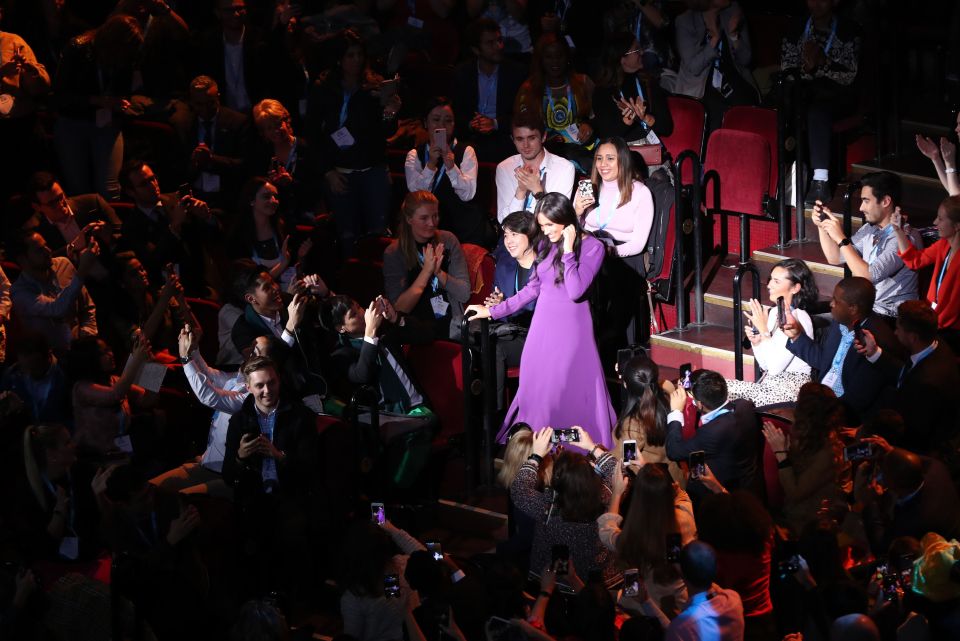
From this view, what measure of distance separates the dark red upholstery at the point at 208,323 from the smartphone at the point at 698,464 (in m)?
2.84

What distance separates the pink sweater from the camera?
7262mm

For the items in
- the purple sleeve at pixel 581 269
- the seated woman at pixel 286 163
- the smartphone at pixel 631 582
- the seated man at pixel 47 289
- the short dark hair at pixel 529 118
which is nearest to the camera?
the smartphone at pixel 631 582

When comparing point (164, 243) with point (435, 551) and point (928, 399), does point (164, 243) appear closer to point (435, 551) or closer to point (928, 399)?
point (435, 551)

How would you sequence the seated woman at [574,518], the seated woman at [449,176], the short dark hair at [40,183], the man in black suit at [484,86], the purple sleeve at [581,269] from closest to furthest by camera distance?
the seated woman at [574,518] < the purple sleeve at [581,269] < the short dark hair at [40,183] < the seated woman at [449,176] < the man in black suit at [484,86]

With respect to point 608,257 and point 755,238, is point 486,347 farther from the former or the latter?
point 755,238

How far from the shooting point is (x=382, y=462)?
6.48m

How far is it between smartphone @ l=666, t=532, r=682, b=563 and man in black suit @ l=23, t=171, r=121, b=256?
3729 millimetres

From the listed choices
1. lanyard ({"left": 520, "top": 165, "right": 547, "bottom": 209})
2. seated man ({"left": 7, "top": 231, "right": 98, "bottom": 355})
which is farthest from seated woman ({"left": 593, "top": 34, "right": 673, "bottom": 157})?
seated man ({"left": 7, "top": 231, "right": 98, "bottom": 355})

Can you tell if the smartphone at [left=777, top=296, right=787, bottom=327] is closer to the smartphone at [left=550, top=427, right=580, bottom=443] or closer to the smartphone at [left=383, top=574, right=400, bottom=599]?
the smartphone at [left=550, top=427, right=580, bottom=443]

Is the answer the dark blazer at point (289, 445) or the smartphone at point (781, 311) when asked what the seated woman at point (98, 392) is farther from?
the smartphone at point (781, 311)

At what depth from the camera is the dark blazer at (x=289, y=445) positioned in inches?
239

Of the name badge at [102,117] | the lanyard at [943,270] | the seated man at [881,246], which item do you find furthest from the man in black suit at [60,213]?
the lanyard at [943,270]

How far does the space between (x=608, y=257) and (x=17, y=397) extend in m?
3.04

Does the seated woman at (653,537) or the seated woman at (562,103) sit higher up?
the seated woman at (562,103)
